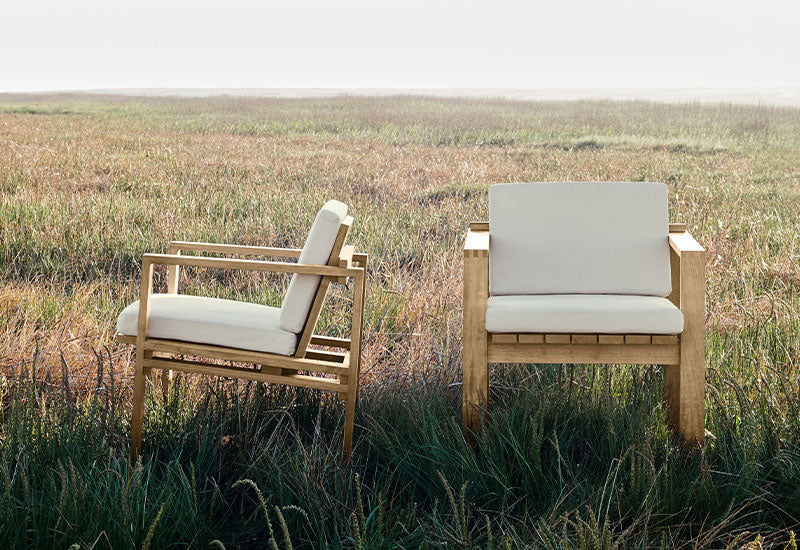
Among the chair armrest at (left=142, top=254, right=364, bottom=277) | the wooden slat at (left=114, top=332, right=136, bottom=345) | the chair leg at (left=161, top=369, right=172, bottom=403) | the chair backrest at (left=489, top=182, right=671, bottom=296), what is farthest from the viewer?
the chair backrest at (left=489, top=182, right=671, bottom=296)

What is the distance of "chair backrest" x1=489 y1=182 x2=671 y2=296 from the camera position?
138 inches

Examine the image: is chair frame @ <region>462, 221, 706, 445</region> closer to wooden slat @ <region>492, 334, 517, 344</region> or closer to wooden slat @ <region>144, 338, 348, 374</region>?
wooden slat @ <region>492, 334, 517, 344</region>

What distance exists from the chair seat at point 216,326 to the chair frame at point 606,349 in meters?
0.69

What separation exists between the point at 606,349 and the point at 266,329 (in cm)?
126

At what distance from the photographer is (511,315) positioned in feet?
9.51

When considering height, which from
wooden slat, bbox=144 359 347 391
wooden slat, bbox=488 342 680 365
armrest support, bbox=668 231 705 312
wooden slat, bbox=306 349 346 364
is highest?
armrest support, bbox=668 231 705 312

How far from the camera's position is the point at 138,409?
2885 millimetres

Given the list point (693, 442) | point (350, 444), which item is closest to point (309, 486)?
point (350, 444)

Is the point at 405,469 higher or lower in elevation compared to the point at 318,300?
lower

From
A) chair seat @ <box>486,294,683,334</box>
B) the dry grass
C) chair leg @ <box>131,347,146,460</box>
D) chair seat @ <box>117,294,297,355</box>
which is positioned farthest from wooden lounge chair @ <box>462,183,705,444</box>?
chair leg @ <box>131,347,146,460</box>

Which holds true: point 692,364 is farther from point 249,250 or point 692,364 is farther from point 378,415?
point 249,250

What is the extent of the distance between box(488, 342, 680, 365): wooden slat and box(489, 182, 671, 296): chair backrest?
62 centimetres

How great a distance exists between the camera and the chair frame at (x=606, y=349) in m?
2.90

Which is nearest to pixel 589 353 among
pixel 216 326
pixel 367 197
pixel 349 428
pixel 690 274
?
pixel 690 274
